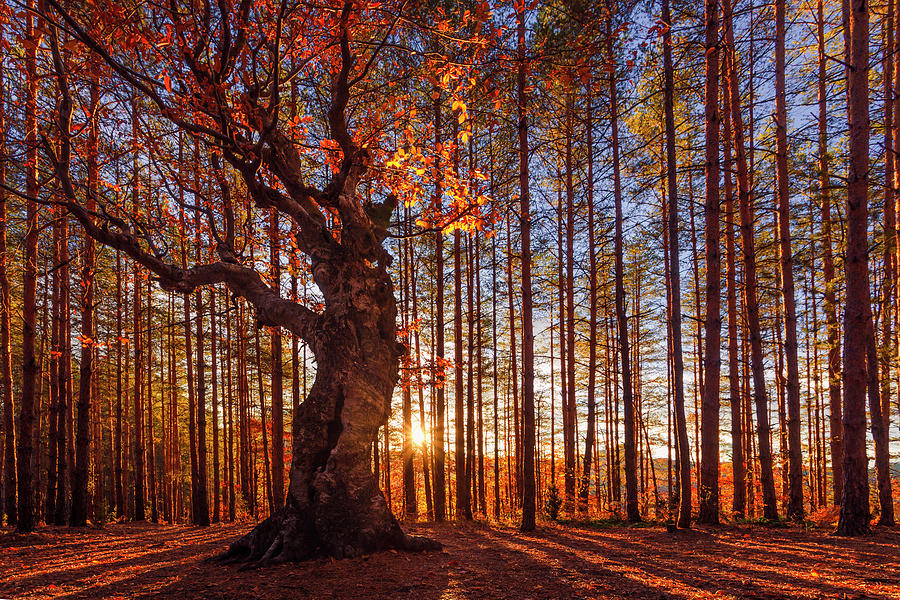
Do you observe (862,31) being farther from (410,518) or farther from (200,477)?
(200,477)

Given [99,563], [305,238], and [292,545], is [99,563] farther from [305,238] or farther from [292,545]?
[305,238]

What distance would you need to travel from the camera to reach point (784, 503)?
45.5ft

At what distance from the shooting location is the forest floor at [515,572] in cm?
364

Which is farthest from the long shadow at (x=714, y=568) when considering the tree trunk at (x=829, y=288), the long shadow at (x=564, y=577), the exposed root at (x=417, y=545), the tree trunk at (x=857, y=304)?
the tree trunk at (x=829, y=288)

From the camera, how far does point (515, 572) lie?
4.42 m

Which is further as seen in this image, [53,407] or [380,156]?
[53,407]

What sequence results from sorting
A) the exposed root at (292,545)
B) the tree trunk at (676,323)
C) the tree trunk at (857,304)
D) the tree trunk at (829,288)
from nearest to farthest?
the exposed root at (292,545), the tree trunk at (857,304), the tree trunk at (676,323), the tree trunk at (829,288)

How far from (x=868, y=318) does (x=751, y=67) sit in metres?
6.69

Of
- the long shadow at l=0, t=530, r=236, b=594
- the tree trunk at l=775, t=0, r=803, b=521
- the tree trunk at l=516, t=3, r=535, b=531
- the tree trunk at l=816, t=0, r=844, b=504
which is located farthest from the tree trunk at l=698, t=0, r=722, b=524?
the long shadow at l=0, t=530, r=236, b=594

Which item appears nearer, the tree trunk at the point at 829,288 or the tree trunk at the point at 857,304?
the tree trunk at the point at 857,304

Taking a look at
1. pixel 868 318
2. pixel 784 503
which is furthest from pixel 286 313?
pixel 784 503

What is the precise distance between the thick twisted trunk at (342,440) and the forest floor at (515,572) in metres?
0.26

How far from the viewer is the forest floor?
3.64m

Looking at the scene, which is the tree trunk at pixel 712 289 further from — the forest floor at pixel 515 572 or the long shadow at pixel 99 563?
the long shadow at pixel 99 563
